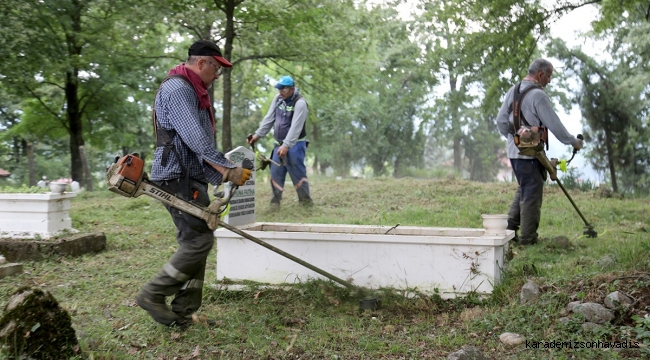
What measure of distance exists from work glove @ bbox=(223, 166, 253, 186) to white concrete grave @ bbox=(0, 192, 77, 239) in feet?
12.8

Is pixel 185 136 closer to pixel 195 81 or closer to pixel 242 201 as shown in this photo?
pixel 195 81

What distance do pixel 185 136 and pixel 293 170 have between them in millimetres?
5257

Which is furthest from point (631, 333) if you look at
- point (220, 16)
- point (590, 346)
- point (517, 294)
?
point (220, 16)

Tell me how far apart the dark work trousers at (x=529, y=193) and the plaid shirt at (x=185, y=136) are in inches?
141

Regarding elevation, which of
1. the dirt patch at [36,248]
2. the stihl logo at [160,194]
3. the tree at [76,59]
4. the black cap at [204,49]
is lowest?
the dirt patch at [36,248]

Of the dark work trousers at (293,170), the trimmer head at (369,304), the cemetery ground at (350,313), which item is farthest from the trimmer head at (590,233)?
the dark work trousers at (293,170)

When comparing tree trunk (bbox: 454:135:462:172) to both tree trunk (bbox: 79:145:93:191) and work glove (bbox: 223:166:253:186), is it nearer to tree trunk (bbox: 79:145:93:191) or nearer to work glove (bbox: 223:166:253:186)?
tree trunk (bbox: 79:145:93:191)

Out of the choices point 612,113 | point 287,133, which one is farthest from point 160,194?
point 612,113

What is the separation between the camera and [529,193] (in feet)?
21.3

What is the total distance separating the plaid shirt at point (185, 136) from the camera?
4098 millimetres

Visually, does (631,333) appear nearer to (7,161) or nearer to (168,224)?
(168,224)

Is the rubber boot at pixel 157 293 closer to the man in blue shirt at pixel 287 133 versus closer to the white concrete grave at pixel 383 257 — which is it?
the white concrete grave at pixel 383 257

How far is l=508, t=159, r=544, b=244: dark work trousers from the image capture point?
646cm

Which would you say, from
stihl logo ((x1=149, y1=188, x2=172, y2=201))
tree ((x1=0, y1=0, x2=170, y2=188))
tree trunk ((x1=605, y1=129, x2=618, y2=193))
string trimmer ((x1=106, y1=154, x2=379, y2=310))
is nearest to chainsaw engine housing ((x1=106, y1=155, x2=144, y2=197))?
string trimmer ((x1=106, y1=154, x2=379, y2=310))
